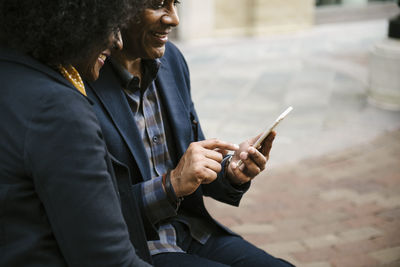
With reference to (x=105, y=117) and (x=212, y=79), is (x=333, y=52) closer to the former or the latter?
(x=212, y=79)

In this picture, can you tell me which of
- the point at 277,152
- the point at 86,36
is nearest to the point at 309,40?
the point at 277,152

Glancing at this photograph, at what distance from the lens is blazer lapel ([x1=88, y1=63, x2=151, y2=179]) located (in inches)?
69.0

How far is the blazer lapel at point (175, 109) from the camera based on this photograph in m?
1.93

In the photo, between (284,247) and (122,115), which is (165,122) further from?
(284,247)

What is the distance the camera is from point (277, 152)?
15.9 ft

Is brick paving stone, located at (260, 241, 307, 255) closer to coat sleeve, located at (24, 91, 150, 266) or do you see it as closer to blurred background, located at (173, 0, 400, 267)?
blurred background, located at (173, 0, 400, 267)

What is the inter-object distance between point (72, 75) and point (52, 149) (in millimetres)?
275

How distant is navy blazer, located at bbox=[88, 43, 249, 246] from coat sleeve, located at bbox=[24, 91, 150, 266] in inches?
10.3

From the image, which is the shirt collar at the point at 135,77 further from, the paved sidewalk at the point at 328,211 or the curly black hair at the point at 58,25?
the paved sidewalk at the point at 328,211

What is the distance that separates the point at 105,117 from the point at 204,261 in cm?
56

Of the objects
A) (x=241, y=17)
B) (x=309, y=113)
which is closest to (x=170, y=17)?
(x=309, y=113)

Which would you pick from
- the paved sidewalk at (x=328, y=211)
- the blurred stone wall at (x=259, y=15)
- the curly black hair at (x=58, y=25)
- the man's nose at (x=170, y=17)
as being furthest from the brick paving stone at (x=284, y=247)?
the blurred stone wall at (x=259, y=15)

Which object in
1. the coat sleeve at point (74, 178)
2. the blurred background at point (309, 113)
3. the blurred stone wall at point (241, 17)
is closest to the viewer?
the coat sleeve at point (74, 178)

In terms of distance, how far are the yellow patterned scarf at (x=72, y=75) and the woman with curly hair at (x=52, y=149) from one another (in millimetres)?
54
